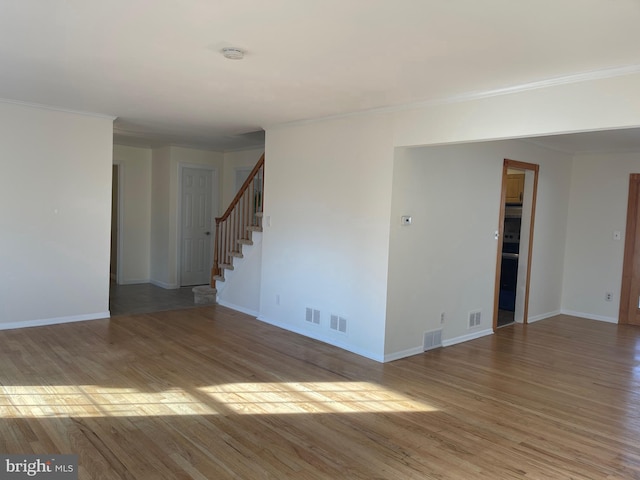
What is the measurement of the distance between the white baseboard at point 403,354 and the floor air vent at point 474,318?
92 centimetres

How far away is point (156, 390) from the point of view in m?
3.61

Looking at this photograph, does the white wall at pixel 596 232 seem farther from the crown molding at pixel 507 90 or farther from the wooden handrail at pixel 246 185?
the wooden handrail at pixel 246 185

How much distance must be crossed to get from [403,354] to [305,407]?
62.3 inches

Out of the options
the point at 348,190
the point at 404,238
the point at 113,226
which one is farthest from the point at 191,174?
the point at 404,238

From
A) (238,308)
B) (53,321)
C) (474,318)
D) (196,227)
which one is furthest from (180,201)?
(474,318)

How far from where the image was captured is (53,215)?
206 inches

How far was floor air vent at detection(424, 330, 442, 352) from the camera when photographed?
16.2ft

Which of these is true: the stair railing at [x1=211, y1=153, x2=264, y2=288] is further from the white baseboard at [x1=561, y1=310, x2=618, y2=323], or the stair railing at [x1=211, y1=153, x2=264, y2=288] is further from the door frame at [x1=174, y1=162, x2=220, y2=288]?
the white baseboard at [x1=561, y1=310, x2=618, y2=323]

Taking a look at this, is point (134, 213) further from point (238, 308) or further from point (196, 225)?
point (238, 308)

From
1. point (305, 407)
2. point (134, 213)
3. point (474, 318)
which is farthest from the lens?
point (134, 213)

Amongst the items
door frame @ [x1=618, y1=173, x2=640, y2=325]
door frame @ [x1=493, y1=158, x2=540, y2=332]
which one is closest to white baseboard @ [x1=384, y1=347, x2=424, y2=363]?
door frame @ [x1=493, y1=158, x2=540, y2=332]

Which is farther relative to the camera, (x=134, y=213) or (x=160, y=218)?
(x=134, y=213)

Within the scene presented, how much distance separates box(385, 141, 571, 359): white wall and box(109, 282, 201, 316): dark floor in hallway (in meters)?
3.39

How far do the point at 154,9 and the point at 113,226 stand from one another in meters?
6.87
